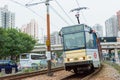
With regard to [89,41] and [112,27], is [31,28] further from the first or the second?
[89,41]

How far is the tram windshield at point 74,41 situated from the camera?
60.6 ft

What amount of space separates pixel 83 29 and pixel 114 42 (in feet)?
255

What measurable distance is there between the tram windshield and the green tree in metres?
38.1

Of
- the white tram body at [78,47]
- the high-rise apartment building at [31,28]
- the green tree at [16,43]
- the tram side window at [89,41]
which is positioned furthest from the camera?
the high-rise apartment building at [31,28]

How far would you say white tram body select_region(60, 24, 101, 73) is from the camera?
59.9 feet

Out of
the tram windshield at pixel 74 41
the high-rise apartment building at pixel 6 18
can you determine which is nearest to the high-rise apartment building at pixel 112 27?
the high-rise apartment building at pixel 6 18

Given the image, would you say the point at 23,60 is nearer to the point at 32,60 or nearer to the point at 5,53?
the point at 32,60

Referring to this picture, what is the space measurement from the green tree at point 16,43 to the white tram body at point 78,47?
3801 centimetres

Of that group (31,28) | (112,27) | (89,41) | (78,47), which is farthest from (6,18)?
(78,47)

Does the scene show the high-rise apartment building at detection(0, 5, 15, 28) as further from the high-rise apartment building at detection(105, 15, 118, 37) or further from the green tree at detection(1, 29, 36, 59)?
the high-rise apartment building at detection(105, 15, 118, 37)

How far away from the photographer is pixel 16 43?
2410 inches

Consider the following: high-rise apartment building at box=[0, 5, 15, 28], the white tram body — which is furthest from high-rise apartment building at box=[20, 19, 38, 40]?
the white tram body

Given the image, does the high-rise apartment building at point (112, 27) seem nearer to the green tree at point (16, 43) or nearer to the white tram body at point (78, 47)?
the green tree at point (16, 43)

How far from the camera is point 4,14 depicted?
106750 millimetres
